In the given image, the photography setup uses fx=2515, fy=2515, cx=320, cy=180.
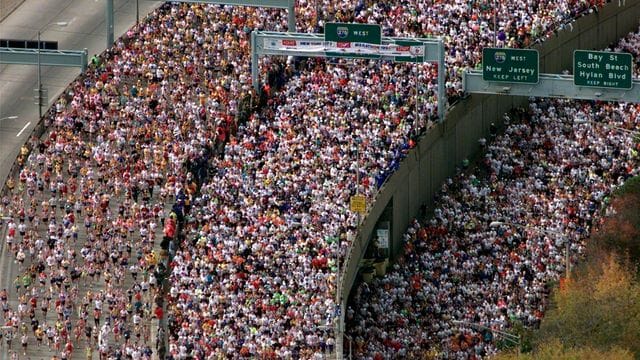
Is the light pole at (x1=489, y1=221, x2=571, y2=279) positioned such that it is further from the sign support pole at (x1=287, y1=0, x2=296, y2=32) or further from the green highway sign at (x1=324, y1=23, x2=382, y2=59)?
the sign support pole at (x1=287, y1=0, x2=296, y2=32)

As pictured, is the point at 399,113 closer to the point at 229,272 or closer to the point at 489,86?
the point at 489,86

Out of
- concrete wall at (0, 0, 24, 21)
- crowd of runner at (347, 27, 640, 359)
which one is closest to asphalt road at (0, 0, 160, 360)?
concrete wall at (0, 0, 24, 21)

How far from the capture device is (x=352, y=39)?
132 meters

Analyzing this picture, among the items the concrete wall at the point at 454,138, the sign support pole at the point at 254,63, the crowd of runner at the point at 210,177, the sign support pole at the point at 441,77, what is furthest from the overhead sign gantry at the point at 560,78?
the sign support pole at the point at 254,63

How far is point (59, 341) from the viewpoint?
11725cm

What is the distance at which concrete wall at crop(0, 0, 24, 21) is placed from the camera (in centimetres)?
15105

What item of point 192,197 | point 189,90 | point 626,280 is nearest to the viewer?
point 626,280

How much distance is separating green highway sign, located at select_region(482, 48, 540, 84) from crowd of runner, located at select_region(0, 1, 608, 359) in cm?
393

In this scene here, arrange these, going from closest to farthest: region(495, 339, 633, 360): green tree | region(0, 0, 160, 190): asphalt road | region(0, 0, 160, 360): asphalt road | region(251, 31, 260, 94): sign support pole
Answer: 1. region(495, 339, 633, 360): green tree
2. region(251, 31, 260, 94): sign support pole
3. region(0, 0, 160, 360): asphalt road
4. region(0, 0, 160, 190): asphalt road

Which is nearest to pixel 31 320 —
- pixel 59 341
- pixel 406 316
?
pixel 59 341

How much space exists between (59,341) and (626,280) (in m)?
26.6

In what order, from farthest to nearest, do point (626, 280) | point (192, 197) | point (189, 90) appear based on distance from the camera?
point (189, 90) < point (192, 197) < point (626, 280)

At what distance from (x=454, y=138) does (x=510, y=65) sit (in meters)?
5.63

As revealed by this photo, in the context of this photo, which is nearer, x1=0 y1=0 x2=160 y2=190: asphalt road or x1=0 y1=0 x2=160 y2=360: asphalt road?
x1=0 y1=0 x2=160 y2=360: asphalt road
